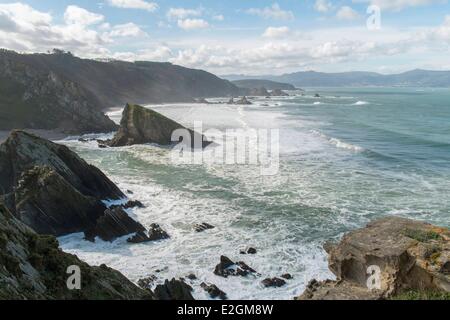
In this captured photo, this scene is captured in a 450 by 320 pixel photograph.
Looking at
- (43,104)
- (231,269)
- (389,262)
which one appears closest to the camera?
(389,262)

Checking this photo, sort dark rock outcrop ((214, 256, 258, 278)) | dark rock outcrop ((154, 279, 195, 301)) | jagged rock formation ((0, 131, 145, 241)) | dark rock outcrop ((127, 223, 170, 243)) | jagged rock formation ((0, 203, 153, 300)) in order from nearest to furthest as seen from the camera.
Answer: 1. jagged rock formation ((0, 203, 153, 300))
2. dark rock outcrop ((154, 279, 195, 301))
3. dark rock outcrop ((214, 256, 258, 278))
4. dark rock outcrop ((127, 223, 170, 243))
5. jagged rock formation ((0, 131, 145, 241))

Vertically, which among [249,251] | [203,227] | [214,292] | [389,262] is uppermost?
[389,262]

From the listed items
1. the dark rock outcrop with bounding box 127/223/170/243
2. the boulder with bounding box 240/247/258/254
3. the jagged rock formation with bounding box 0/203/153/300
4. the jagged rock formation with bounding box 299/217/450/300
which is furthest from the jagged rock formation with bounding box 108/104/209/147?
the jagged rock formation with bounding box 0/203/153/300

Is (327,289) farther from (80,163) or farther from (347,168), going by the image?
(347,168)

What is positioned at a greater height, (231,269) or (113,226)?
(113,226)

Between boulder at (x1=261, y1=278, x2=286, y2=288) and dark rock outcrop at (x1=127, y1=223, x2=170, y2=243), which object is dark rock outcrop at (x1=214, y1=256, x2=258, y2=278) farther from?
dark rock outcrop at (x1=127, y1=223, x2=170, y2=243)

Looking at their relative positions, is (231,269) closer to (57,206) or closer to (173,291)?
(173,291)

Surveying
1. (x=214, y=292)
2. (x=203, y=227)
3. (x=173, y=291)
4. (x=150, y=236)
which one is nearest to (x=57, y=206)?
(x=150, y=236)
